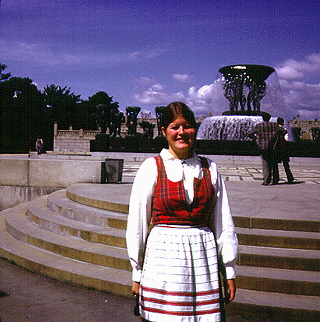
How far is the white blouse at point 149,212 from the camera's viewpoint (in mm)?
2066

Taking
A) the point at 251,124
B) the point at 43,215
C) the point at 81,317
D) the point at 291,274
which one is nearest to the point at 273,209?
the point at 291,274

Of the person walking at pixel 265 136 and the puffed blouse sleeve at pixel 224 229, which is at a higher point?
the person walking at pixel 265 136

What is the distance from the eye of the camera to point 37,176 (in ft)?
32.0

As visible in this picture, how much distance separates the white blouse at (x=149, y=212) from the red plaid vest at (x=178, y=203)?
3 cm

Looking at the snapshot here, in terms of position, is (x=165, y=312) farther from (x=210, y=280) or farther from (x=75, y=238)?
(x=75, y=238)

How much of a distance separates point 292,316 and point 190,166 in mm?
2290

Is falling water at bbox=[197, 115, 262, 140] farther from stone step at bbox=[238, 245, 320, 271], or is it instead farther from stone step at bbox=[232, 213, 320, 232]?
stone step at bbox=[238, 245, 320, 271]

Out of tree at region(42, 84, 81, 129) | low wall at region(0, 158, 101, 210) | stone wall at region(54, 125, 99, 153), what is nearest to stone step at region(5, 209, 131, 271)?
low wall at region(0, 158, 101, 210)

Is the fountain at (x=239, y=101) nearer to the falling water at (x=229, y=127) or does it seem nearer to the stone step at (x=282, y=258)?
the falling water at (x=229, y=127)

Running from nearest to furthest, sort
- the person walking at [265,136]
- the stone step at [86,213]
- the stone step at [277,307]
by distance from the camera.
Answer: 1. the stone step at [277,307]
2. the stone step at [86,213]
3. the person walking at [265,136]

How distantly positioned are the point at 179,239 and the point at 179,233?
0.04m

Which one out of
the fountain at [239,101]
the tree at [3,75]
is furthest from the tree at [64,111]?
the fountain at [239,101]

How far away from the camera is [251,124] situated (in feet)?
105

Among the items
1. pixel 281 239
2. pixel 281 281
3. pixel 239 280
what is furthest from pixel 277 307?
pixel 281 239
